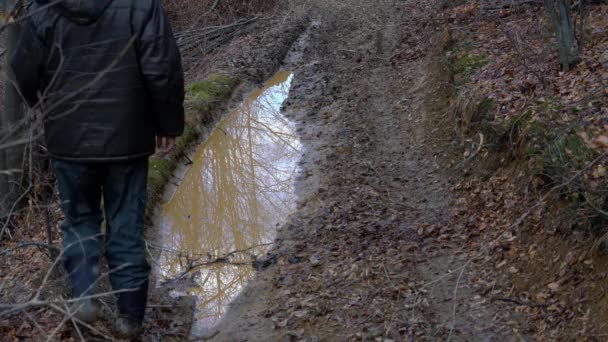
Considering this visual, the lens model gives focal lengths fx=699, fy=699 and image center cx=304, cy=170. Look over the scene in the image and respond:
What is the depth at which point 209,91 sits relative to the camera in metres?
12.1

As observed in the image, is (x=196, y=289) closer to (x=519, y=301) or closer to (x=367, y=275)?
(x=367, y=275)

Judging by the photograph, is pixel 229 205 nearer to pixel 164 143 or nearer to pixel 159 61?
pixel 164 143

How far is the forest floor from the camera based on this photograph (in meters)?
4.86

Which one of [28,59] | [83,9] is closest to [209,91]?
[28,59]

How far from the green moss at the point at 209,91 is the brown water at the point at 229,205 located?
417mm

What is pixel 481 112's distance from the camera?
25.3ft

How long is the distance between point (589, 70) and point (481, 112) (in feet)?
3.90

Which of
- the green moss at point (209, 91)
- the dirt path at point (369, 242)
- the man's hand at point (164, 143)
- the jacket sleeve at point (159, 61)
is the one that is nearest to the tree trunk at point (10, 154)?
the man's hand at point (164, 143)

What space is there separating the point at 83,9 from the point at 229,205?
4.62 m

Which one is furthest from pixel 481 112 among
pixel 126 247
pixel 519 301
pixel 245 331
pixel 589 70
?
pixel 126 247

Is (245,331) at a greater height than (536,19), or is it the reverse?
(536,19)

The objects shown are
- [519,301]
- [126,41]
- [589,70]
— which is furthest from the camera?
[589,70]

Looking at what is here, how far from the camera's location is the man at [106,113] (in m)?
4.21

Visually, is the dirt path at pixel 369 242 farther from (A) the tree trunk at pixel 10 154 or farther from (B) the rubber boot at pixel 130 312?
(A) the tree trunk at pixel 10 154
